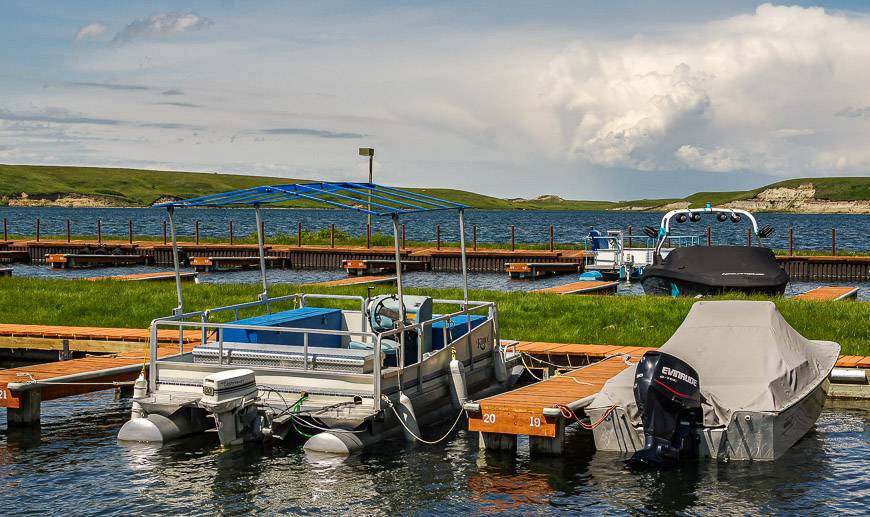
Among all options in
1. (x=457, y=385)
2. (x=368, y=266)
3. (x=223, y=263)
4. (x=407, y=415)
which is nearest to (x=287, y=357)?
(x=407, y=415)

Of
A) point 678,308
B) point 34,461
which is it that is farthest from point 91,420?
point 678,308

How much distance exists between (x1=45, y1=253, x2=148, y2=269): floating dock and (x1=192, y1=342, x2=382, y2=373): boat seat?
4353cm

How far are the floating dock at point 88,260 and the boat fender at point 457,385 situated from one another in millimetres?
44469

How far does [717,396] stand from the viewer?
14414 mm

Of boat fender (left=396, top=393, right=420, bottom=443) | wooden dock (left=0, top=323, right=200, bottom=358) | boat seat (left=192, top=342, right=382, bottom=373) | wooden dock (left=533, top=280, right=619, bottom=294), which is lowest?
boat fender (left=396, top=393, right=420, bottom=443)

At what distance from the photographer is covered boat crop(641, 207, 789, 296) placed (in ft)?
103

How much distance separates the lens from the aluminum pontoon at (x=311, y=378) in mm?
14578

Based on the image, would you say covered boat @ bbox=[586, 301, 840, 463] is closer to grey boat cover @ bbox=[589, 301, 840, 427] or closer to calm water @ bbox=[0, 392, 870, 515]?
grey boat cover @ bbox=[589, 301, 840, 427]

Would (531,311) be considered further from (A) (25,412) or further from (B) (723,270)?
(A) (25,412)

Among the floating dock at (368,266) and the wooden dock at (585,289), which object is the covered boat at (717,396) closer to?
the wooden dock at (585,289)

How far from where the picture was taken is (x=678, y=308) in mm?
25016

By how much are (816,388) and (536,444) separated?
15.5 ft

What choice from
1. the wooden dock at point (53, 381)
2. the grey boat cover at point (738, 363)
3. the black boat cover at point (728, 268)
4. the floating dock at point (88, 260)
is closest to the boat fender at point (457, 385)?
the grey boat cover at point (738, 363)

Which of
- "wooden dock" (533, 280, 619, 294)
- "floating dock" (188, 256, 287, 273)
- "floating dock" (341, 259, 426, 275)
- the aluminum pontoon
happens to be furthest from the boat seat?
"floating dock" (188, 256, 287, 273)
